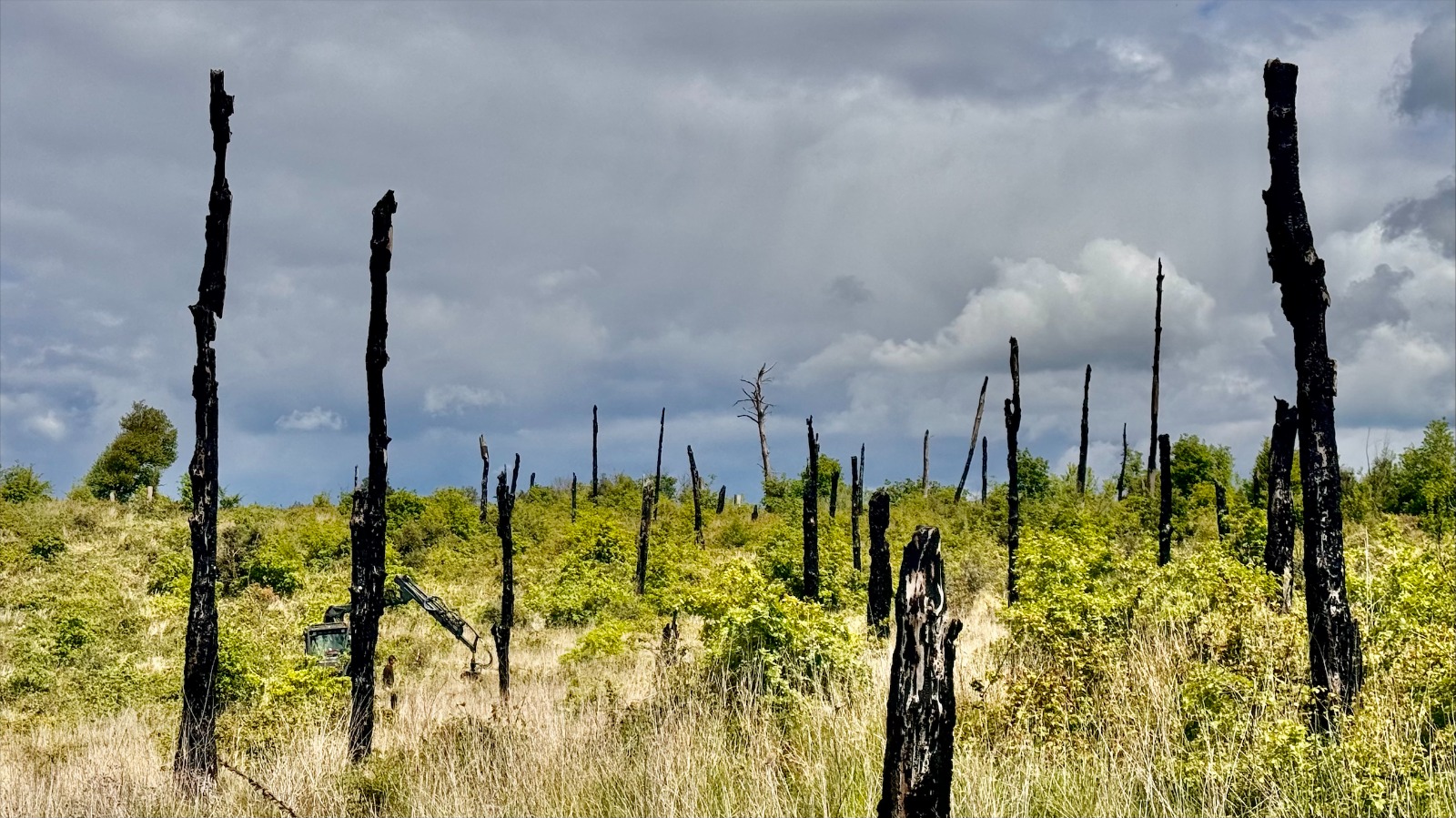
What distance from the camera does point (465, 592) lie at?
119 feet

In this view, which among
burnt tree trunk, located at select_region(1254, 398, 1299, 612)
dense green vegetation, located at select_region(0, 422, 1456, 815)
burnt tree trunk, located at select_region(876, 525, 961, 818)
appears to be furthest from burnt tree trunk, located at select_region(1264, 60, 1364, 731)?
burnt tree trunk, located at select_region(1254, 398, 1299, 612)

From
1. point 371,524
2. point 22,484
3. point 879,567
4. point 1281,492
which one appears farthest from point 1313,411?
point 22,484

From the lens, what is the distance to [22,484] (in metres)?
60.1

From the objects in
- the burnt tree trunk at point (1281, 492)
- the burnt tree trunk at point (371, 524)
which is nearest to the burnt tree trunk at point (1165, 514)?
the burnt tree trunk at point (1281, 492)

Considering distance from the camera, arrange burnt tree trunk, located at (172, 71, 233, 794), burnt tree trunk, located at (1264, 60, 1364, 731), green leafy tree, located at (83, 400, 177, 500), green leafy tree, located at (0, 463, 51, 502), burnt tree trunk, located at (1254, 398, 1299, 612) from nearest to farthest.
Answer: burnt tree trunk, located at (1264, 60, 1364, 731) < burnt tree trunk, located at (172, 71, 233, 794) < burnt tree trunk, located at (1254, 398, 1299, 612) < green leafy tree, located at (0, 463, 51, 502) < green leafy tree, located at (83, 400, 177, 500)

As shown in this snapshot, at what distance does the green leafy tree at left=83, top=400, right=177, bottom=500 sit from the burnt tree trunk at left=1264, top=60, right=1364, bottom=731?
78.5 metres

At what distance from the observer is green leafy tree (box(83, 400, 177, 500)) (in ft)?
236

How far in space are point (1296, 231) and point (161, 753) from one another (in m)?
14.3

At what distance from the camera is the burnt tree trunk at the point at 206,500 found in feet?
35.6

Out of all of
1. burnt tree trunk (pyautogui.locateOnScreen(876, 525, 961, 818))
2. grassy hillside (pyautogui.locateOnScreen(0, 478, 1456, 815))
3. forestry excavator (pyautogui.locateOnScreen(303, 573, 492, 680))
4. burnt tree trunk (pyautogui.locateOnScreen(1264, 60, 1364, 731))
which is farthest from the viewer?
forestry excavator (pyautogui.locateOnScreen(303, 573, 492, 680))

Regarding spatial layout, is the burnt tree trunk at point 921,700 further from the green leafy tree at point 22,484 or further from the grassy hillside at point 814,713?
the green leafy tree at point 22,484

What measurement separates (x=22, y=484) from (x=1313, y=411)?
232 feet

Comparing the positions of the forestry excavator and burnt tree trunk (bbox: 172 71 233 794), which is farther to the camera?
the forestry excavator

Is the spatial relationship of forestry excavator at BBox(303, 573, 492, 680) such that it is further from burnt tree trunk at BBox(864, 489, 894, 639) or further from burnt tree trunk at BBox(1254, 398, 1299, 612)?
burnt tree trunk at BBox(1254, 398, 1299, 612)
